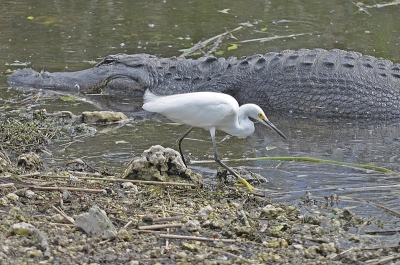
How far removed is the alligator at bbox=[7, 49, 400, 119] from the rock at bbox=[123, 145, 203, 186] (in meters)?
3.88

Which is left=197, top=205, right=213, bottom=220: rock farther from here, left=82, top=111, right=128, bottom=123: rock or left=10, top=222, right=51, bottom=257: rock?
left=82, top=111, right=128, bottom=123: rock

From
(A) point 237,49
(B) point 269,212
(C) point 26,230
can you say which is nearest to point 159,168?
(B) point 269,212

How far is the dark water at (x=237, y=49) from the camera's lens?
6152mm

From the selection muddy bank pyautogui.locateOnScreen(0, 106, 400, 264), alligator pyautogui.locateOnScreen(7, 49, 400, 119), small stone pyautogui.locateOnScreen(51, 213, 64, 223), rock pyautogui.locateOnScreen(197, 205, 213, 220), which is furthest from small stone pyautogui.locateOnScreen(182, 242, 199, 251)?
alligator pyautogui.locateOnScreen(7, 49, 400, 119)

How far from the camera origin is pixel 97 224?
4102 mm

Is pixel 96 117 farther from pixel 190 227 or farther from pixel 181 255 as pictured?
pixel 181 255

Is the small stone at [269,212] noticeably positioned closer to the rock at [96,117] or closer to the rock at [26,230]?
the rock at [26,230]

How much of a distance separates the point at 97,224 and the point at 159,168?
1379 millimetres

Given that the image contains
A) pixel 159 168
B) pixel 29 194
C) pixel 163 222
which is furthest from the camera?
pixel 159 168

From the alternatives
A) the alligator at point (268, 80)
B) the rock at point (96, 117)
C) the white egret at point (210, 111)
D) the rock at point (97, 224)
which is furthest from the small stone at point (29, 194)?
the alligator at point (268, 80)

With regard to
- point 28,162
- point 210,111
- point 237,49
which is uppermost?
point 210,111

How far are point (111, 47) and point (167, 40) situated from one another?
3.29 ft

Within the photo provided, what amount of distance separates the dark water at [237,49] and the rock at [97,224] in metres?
1.82

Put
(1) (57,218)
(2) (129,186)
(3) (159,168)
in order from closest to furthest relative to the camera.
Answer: (1) (57,218)
(2) (129,186)
(3) (159,168)
